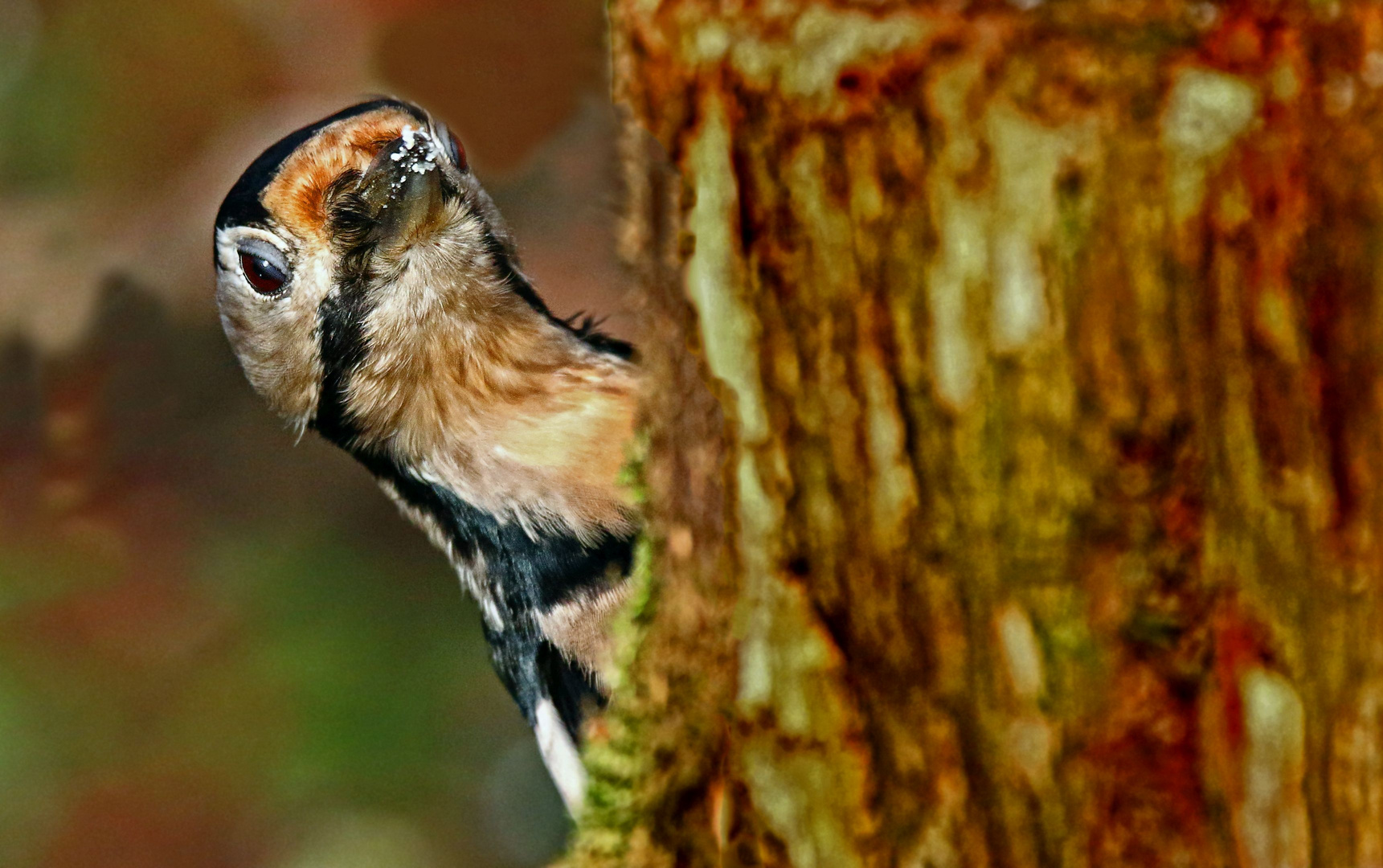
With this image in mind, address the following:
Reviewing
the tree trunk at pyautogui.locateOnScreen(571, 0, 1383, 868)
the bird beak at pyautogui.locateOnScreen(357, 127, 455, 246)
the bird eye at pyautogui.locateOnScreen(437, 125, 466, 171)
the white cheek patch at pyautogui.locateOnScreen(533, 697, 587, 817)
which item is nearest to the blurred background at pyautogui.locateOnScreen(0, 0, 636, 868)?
the bird eye at pyautogui.locateOnScreen(437, 125, 466, 171)

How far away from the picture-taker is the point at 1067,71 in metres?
0.69

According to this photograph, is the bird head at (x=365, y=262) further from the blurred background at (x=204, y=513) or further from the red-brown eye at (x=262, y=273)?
the blurred background at (x=204, y=513)

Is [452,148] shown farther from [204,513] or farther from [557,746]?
[204,513]

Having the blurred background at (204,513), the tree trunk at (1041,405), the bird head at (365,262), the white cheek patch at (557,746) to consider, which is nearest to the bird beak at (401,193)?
the bird head at (365,262)

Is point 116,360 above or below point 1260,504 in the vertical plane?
above

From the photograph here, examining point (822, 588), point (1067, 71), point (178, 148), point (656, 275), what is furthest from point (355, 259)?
point (178, 148)

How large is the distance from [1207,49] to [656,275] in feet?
1.27

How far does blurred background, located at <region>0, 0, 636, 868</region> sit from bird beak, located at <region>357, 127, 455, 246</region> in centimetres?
232

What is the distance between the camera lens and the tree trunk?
70 cm

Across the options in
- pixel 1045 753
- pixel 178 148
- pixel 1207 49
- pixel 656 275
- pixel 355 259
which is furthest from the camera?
pixel 178 148

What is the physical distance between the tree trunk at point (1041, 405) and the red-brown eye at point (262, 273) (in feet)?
3.82

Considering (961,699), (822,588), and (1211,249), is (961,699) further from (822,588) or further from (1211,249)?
(1211,249)

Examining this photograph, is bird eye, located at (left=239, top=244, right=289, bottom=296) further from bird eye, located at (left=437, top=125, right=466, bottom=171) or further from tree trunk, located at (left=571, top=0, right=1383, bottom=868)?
tree trunk, located at (left=571, top=0, right=1383, bottom=868)

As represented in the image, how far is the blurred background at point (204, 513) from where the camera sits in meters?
4.17
